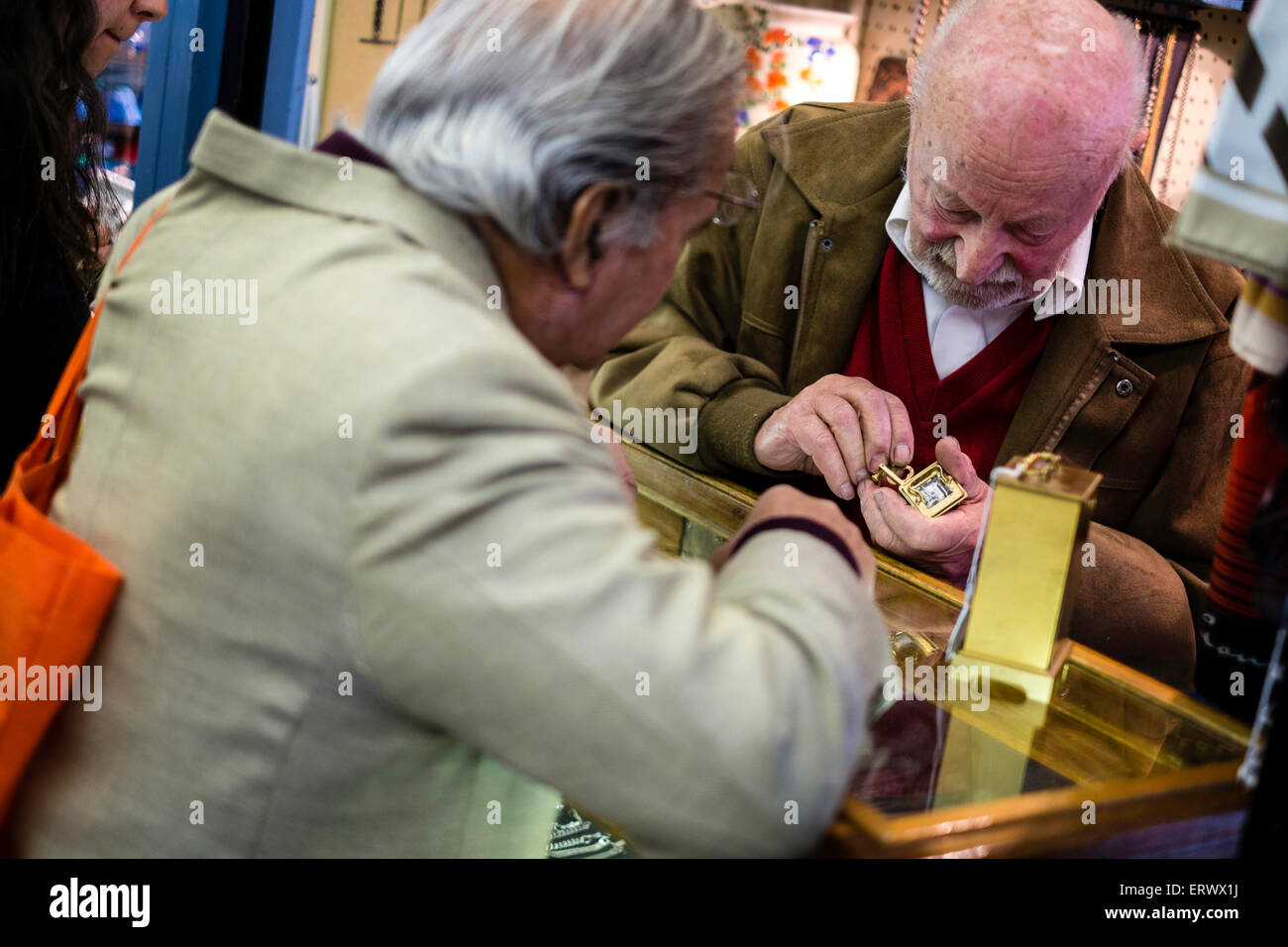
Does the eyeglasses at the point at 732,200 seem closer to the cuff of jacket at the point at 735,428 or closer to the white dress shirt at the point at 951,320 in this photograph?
the cuff of jacket at the point at 735,428

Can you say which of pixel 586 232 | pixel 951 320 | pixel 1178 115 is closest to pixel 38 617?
pixel 586 232

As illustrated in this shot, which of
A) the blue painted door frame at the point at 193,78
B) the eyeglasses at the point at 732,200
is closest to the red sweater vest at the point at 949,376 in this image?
the eyeglasses at the point at 732,200

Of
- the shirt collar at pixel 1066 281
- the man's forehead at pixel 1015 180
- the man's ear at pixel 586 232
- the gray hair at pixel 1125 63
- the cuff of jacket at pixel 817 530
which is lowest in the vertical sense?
the cuff of jacket at pixel 817 530

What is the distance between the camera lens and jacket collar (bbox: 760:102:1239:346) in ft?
7.04

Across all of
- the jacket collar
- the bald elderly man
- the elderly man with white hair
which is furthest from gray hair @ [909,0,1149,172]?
the elderly man with white hair

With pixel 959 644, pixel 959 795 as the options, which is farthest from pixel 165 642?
pixel 959 644

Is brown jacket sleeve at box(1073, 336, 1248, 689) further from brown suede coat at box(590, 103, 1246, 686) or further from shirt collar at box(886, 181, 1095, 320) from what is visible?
shirt collar at box(886, 181, 1095, 320)

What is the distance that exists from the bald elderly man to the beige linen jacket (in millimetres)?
914

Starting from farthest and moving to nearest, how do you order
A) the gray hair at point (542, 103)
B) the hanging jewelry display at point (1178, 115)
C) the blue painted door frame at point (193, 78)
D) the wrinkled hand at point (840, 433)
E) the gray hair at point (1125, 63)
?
the hanging jewelry display at point (1178, 115) < the blue painted door frame at point (193, 78) < the gray hair at point (1125, 63) < the wrinkled hand at point (840, 433) < the gray hair at point (542, 103)

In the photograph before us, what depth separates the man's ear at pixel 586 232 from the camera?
0.98 m

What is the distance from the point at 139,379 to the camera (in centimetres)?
100

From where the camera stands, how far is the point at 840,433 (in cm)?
188

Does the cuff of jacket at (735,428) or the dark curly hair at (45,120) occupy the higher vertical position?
the dark curly hair at (45,120)

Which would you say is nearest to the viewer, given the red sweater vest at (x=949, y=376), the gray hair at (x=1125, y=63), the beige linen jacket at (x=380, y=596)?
the beige linen jacket at (x=380, y=596)
